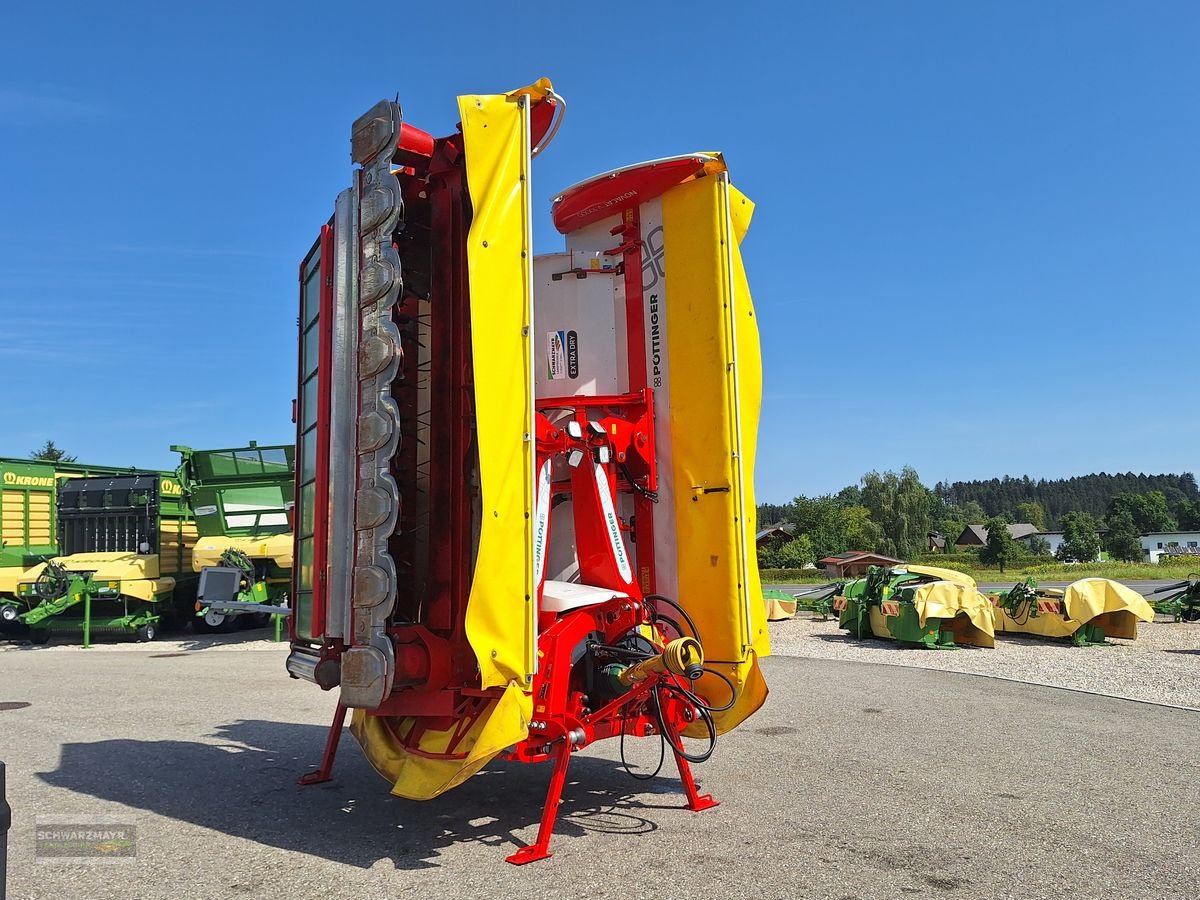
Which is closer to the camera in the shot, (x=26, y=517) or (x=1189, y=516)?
(x=26, y=517)

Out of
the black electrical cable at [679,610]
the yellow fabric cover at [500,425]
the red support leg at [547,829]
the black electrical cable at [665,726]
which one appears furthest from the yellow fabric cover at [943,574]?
the yellow fabric cover at [500,425]

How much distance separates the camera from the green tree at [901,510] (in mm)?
68812

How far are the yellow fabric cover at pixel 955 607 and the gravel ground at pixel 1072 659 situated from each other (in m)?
0.39

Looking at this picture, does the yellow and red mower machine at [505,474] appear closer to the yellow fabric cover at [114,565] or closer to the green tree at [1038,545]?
the yellow fabric cover at [114,565]

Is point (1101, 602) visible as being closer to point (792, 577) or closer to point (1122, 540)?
point (792, 577)

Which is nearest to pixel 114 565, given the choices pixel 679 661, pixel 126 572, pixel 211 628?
pixel 126 572

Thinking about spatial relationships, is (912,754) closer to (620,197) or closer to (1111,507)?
(620,197)

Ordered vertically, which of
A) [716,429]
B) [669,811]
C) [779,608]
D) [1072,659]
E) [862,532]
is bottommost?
[1072,659]

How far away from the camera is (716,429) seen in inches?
225

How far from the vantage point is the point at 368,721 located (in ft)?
17.3

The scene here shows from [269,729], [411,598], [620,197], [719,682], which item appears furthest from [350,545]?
[269,729]

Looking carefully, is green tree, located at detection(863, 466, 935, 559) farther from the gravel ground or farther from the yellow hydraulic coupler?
the yellow hydraulic coupler

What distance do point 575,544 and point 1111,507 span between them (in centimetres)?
11877

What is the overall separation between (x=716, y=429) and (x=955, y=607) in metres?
10.5
